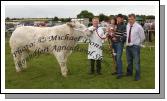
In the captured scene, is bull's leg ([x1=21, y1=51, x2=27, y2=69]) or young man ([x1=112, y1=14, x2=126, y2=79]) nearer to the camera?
young man ([x1=112, y1=14, x2=126, y2=79])

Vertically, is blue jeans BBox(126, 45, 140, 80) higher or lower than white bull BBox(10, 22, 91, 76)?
lower

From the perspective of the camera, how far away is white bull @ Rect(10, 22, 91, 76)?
10258mm

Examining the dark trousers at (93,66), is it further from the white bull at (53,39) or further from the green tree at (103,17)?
the green tree at (103,17)

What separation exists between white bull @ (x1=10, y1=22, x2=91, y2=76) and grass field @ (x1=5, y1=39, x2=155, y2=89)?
493 millimetres

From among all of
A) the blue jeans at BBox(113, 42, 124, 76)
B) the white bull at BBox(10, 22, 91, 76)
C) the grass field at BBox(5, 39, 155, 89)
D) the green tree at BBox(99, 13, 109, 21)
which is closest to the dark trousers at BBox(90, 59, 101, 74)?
the grass field at BBox(5, 39, 155, 89)

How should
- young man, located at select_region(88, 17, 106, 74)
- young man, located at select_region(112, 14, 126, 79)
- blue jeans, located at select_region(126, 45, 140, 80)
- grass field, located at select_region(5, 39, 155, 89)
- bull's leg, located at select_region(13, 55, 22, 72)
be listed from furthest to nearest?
bull's leg, located at select_region(13, 55, 22, 72) < young man, located at select_region(88, 17, 106, 74) < young man, located at select_region(112, 14, 126, 79) < blue jeans, located at select_region(126, 45, 140, 80) < grass field, located at select_region(5, 39, 155, 89)

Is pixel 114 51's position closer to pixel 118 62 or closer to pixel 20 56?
pixel 118 62

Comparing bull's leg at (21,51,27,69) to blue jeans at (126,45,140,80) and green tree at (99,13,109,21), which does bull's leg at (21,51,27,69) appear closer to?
green tree at (99,13,109,21)

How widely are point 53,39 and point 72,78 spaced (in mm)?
1189

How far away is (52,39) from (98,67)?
1.55 metres

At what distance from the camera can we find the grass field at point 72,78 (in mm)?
9711

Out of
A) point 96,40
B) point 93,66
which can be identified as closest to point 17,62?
point 93,66

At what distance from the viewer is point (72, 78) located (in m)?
10.4

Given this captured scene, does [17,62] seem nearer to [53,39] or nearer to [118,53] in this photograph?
[53,39]
